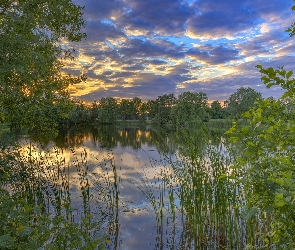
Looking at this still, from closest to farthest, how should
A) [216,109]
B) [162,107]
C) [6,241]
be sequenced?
[6,241] < [216,109] < [162,107]

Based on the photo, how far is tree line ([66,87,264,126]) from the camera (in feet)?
190

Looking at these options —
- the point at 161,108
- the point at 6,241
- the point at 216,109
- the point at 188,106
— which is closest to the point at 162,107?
the point at 161,108

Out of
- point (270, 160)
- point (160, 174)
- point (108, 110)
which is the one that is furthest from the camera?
point (108, 110)

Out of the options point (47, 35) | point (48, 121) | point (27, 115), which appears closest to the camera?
point (27, 115)

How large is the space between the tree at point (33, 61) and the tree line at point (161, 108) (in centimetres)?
4236

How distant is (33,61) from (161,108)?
244 ft

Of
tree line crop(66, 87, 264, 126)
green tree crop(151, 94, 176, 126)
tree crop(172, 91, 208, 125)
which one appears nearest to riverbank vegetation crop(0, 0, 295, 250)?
tree crop(172, 91, 208, 125)

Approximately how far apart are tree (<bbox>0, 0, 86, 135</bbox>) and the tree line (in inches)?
1668

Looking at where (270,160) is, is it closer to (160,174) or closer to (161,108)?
(160,174)

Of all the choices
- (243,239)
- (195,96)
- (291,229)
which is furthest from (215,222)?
(195,96)

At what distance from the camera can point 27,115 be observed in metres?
7.65

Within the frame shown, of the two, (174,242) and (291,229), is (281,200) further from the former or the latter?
(174,242)

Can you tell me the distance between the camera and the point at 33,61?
704 cm

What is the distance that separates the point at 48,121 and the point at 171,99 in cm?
7993
